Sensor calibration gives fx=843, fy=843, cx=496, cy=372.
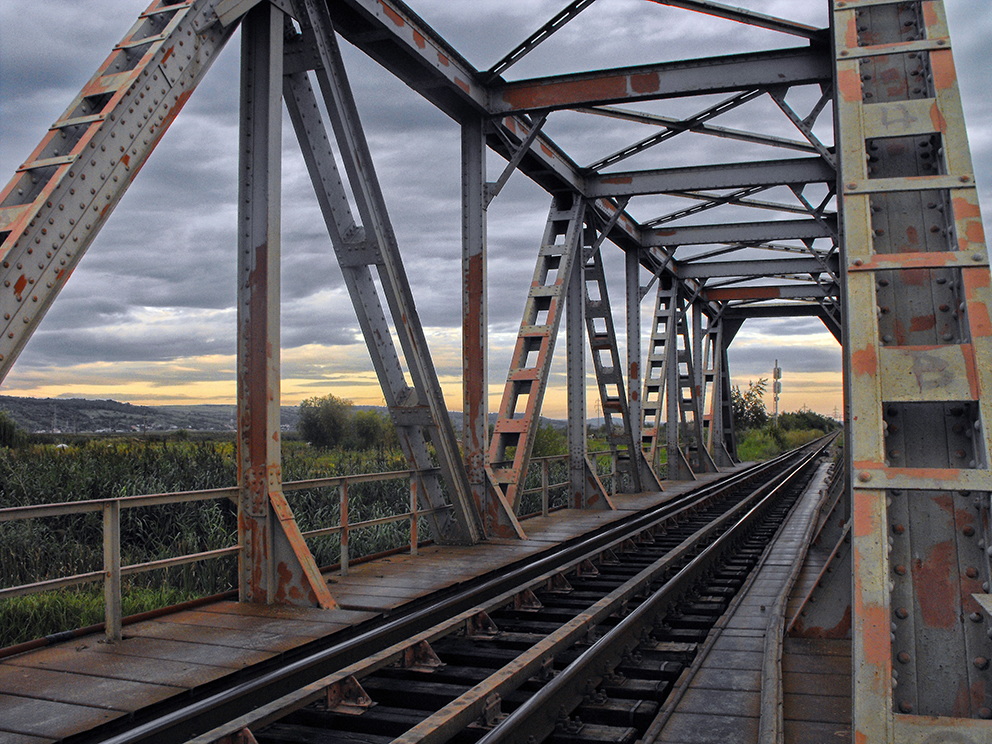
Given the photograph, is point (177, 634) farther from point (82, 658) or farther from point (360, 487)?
point (360, 487)

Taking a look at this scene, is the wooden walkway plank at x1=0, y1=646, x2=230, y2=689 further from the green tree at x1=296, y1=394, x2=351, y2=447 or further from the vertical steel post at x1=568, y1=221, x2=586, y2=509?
the green tree at x1=296, y1=394, x2=351, y2=447

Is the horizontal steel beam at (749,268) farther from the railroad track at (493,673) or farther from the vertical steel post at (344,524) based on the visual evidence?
the vertical steel post at (344,524)

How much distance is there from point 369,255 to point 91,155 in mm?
3534

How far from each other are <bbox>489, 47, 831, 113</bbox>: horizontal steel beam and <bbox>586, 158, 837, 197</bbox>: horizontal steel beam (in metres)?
3.76

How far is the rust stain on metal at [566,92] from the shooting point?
10.6 metres

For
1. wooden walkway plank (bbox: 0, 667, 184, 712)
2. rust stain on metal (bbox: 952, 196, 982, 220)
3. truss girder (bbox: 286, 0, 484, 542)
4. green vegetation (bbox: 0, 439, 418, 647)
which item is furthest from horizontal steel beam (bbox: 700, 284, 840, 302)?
wooden walkway plank (bbox: 0, 667, 184, 712)

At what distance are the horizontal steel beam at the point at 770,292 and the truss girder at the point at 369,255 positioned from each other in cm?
1906

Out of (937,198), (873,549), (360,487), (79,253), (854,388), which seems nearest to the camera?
(873,549)

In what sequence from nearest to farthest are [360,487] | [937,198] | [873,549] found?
[873,549]
[937,198]
[360,487]

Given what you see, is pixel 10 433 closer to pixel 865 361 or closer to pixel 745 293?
pixel 745 293

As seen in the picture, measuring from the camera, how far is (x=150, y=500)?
567 cm

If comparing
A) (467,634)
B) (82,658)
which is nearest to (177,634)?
(82,658)

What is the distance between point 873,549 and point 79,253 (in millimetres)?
4477

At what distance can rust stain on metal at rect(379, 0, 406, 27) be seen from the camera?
28.2 feet
